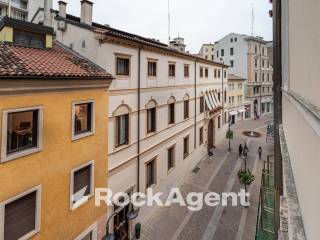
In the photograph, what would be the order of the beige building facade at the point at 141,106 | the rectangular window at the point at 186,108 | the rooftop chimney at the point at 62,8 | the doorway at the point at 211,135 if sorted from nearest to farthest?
the beige building facade at the point at 141,106 < the rooftop chimney at the point at 62,8 < the rectangular window at the point at 186,108 < the doorway at the point at 211,135

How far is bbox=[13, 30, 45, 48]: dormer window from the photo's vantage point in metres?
11.1

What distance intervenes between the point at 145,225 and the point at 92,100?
9.41 meters

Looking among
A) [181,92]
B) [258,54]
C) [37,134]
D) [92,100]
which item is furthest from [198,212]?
[258,54]

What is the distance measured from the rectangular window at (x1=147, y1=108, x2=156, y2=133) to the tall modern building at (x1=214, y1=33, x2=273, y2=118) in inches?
1535

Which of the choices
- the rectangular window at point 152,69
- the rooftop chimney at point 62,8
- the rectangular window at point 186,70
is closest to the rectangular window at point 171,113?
the rectangular window at point 152,69

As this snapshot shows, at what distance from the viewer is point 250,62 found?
51.9 m

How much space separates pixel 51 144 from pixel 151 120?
8328 mm

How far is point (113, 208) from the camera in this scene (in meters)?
13.7

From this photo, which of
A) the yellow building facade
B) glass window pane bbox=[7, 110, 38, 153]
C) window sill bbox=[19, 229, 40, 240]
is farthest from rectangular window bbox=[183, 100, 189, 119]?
window sill bbox=[19, 229, 40, 240]

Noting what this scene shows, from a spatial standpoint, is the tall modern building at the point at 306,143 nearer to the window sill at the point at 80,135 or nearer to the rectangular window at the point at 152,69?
the window sill at the point at 80,135

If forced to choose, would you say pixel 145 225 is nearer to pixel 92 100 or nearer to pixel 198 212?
pixel 198 212

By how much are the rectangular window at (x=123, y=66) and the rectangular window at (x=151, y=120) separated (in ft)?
11.4

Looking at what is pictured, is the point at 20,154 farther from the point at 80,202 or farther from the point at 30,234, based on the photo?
the point at 80,202

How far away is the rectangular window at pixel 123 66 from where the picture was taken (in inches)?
541
